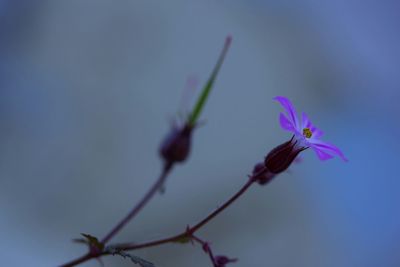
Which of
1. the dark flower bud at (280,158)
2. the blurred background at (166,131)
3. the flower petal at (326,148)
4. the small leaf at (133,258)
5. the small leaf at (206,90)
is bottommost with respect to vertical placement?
the small leaf at (133,258)

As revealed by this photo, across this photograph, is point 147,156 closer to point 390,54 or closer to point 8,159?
point 8,159

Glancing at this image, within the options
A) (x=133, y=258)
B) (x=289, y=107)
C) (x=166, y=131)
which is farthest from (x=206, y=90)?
(x=166, y=131)

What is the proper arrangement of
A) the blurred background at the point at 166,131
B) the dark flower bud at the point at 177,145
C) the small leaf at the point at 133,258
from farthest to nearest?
the blurred background at the point at 166,131 < the dark flower bud at the point at 177,145 < the small leaf at the point at 133,258

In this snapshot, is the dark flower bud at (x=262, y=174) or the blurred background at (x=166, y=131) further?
the blurred background at (x=166, y=131)

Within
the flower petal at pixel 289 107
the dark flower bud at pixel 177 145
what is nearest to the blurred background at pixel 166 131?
the dark flower bud at pixel 177 145

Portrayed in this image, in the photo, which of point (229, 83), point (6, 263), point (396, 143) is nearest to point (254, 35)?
point (229, 83)

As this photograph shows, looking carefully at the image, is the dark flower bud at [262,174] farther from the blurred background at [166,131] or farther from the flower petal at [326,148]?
the blurred background at [166,131]

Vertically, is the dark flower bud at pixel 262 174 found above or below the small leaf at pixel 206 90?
below
